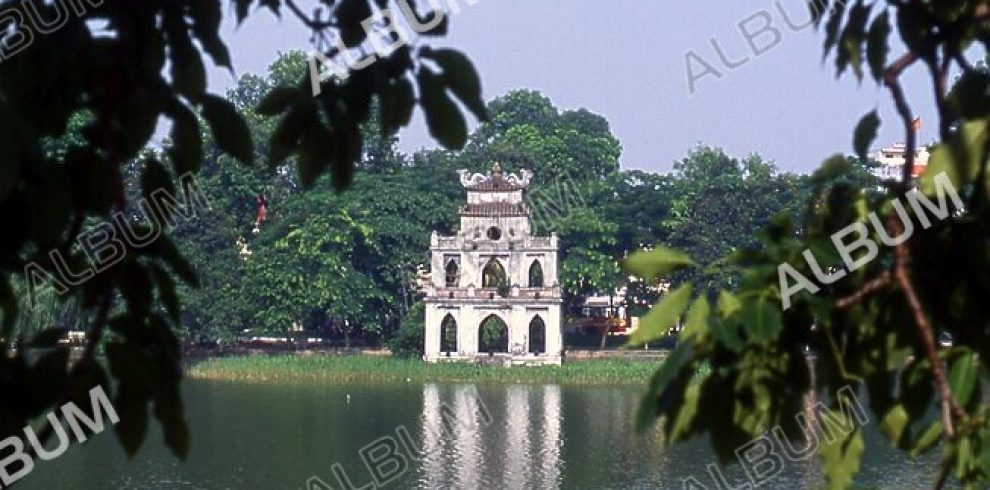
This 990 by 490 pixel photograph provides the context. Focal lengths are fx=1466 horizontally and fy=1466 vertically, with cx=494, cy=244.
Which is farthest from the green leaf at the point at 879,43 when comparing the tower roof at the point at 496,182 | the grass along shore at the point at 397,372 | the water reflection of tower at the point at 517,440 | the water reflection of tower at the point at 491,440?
the tower roof at the point at 496,182

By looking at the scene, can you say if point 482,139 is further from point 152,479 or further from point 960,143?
point 960,143

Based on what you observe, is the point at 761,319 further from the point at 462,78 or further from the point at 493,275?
the point at 493,275

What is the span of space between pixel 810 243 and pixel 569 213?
23.5 metres

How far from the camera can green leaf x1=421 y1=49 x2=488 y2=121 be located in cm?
108

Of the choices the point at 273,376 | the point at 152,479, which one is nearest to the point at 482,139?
the point at 273,376

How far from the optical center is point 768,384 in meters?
0.97

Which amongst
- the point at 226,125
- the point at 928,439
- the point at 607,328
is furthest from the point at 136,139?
the point at 607,328

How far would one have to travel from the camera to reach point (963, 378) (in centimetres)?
97

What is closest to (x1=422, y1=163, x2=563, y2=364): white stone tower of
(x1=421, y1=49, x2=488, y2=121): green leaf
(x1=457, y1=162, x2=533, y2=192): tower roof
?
(x1=457, y1=162, x2=533, y2=192): tower roof

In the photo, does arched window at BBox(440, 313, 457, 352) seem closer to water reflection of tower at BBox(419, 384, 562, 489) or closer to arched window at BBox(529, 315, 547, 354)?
arched window at BBox(529, 315, 547, 354)

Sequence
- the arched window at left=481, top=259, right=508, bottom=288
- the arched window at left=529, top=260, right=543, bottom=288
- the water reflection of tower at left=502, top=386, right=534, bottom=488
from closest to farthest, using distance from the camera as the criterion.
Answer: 1. the water reflection of tower at left=502, top=386, right=534, bottom=488
2. the arched window at left=481, top=259, right=508, bottom=288
3. the arched window at left=529, top=260, right=543, bottom=288

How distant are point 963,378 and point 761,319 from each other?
0.56 ft

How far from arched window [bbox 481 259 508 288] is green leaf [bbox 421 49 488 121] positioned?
21734 mm

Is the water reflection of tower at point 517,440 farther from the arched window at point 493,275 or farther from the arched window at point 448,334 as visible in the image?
the arched window at point 493,275
